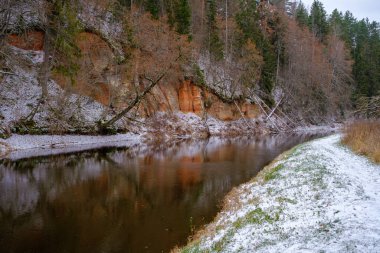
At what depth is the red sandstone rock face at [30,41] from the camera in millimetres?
35406

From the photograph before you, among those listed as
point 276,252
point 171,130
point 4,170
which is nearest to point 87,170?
point 4,170

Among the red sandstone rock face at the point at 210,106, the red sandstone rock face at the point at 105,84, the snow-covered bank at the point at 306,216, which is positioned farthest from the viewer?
the red sandstone rock face at the point at 210,106

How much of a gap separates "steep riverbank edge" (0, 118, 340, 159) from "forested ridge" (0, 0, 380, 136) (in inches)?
95.3

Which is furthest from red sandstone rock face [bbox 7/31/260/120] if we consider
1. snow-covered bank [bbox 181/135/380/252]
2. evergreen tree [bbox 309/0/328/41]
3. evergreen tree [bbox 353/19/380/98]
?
evergreen tree [bbox 309/0/328/41]

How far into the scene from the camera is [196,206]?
13609mm

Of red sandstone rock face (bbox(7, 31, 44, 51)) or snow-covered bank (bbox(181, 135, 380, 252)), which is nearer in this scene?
snow-covered bank (bbox(181, 135, 380, 252))

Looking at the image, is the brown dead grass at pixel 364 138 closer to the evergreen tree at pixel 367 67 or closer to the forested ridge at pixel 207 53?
the forested ridge at pixel 207 53

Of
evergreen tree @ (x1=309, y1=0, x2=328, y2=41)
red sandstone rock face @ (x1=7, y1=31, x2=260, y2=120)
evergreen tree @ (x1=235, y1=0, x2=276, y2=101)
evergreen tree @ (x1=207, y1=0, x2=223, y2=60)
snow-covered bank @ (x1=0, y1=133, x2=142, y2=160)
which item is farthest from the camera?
evergreen tree @ (x1=309, y1=0, x2=328, y2=41)

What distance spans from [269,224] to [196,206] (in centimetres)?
566

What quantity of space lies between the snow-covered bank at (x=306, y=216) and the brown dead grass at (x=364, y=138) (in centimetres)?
397

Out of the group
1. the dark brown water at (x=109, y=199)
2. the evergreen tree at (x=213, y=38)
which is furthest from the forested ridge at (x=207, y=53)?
the dark brown water at (x=109, y=199)

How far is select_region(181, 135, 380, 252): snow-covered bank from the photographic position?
21.3 ft

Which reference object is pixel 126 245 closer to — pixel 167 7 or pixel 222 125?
pixel 222 125

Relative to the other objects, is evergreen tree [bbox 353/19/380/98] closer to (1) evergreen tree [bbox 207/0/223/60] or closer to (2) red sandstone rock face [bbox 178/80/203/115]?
(1) evergreen tree [bbox 207/0/223/60]
